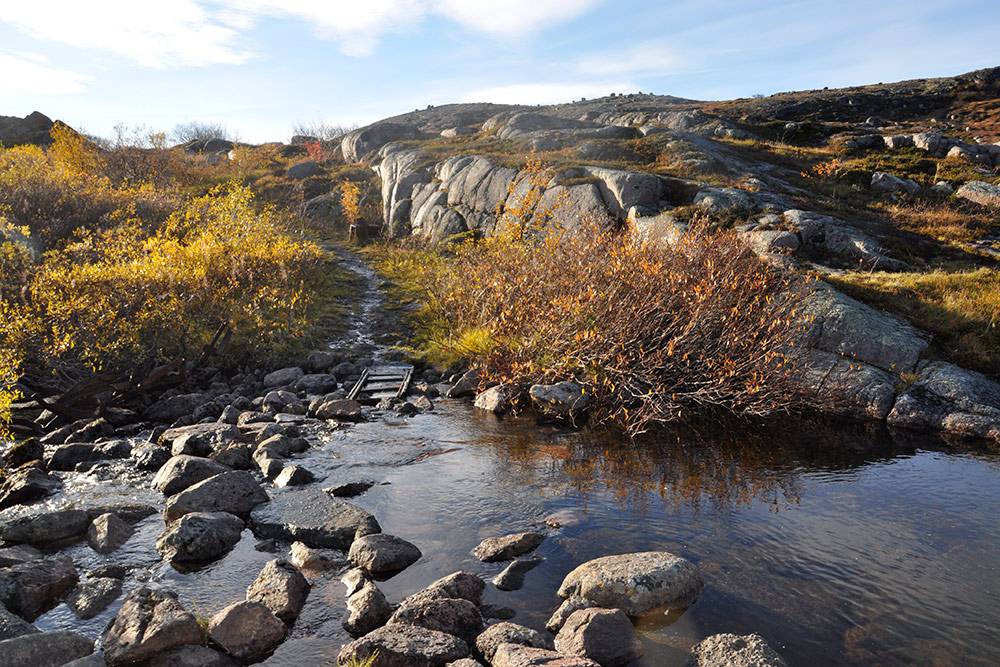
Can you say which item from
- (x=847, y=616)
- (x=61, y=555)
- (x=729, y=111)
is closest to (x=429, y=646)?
(x=847, y=616)

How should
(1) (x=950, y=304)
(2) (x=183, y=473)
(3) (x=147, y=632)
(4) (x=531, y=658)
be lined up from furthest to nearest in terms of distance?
(1) (x=950, y=304)
(2) (x=183, y=473)
(3) (x=147, y=632)
(4) (x=531, y=658)

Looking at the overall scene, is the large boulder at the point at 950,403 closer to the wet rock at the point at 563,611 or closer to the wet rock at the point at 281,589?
the wet rock at the point at 563,611

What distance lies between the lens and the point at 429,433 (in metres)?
11.7

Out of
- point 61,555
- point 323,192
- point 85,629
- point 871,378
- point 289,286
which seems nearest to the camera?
point 85,629

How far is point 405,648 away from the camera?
17.3ft

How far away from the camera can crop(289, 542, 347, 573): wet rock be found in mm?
6957

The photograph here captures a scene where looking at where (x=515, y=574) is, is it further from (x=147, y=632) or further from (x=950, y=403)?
(x=950, y=403)

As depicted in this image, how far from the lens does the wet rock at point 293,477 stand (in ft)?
30.0

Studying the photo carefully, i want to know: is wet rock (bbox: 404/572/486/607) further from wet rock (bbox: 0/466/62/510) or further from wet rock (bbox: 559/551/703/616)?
wet rock (bbox: 0/466/62/510)

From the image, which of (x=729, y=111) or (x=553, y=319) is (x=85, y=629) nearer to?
(x=553, y=319)

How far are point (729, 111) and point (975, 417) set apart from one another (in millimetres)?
61316

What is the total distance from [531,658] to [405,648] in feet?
3.51

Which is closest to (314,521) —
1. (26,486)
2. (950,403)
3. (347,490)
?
(347,490)

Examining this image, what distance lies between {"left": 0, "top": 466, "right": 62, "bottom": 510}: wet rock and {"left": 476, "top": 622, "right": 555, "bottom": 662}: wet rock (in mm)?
6931
